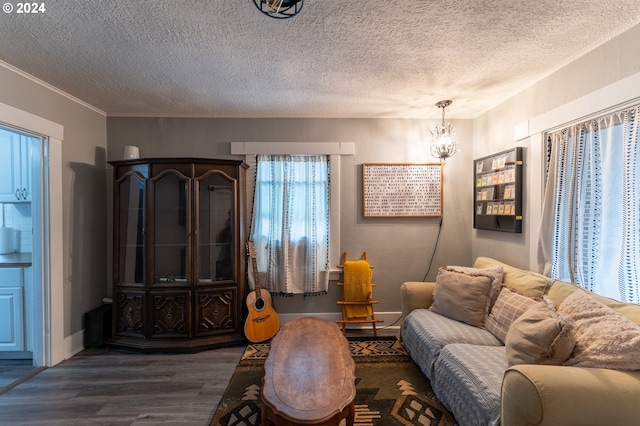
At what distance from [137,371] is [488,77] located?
3874 mm

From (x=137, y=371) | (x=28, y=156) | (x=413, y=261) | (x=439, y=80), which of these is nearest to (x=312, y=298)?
(x=413, y=261)

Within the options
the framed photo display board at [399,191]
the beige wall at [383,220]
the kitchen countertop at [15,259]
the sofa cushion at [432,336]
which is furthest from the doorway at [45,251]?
the sofa cushion at [432,336]

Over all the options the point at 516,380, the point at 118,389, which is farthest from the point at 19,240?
the point at 516,380

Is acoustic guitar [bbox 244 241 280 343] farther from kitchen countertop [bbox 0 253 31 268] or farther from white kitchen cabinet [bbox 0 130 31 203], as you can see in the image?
white kitchen cabinet [bbox 0 130 31 203]

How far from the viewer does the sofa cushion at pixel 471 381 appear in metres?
1.52

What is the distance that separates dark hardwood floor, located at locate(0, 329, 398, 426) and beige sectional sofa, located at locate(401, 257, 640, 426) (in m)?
1.60

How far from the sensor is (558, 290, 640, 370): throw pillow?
1.35 metres

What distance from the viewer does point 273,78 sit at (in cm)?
242

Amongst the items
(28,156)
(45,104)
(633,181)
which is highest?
(45,104)

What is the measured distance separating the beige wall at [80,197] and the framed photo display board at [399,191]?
2890mm

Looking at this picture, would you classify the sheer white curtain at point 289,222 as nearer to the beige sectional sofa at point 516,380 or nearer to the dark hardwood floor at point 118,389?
the dark hardwood floor at point 118,389

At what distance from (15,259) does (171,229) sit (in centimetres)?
142

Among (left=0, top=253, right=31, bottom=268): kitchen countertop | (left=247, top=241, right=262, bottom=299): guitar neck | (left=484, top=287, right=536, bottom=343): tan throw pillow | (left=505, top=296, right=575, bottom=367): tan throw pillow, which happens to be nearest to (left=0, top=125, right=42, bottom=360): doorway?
(left=0, top=253, right=31, bottom=268): kitchen countertop

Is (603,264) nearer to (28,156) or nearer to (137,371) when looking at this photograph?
(137,371)
